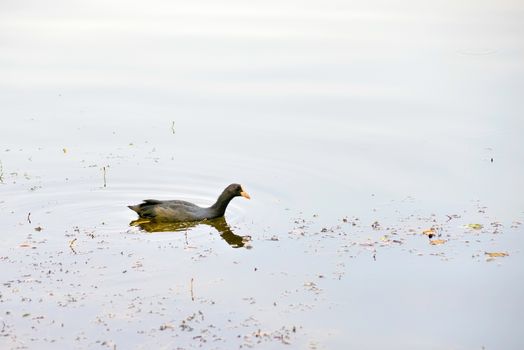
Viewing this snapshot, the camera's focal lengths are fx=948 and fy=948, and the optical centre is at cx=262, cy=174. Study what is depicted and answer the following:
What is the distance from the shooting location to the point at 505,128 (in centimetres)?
1855

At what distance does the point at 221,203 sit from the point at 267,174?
1913mm

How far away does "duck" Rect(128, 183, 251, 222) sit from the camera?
14.1 meters

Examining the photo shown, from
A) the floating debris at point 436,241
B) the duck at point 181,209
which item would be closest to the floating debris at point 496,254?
the floating debris at point 436,241

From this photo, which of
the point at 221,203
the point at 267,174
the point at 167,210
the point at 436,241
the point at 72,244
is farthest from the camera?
the point at 267,174

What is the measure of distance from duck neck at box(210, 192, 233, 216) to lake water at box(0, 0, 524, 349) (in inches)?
9.7

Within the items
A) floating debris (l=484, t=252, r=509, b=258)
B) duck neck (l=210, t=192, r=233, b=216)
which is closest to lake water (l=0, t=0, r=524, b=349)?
floating debris (l=484, t=252, r=509, b=258)

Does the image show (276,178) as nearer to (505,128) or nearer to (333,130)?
(333,130)

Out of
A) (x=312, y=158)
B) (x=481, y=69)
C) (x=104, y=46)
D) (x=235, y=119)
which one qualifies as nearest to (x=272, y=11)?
(x=104, y=46)

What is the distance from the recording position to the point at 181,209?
14.2m

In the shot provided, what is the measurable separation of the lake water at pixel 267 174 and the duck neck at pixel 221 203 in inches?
9.7

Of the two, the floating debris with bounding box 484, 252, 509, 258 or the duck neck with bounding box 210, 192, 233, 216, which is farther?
the duck neck with bounding box 210, 192, 233, 216

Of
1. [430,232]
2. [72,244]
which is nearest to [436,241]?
[430,232]

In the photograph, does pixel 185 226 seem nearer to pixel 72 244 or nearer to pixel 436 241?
pixel 72 244

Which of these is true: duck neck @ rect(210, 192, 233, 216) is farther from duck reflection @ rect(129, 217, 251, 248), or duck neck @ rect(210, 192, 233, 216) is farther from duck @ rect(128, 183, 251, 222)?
duck reflection @ rect(129, 217, 251, 248)
